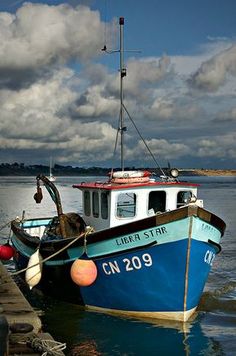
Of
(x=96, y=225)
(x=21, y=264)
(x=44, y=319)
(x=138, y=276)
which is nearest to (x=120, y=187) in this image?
(x=96, y=225)

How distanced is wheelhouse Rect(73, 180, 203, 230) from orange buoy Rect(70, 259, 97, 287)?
1.77 meters

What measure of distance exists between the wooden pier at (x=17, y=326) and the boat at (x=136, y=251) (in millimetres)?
1721

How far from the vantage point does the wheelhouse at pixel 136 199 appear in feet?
47.0

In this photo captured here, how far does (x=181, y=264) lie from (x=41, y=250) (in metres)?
4.87

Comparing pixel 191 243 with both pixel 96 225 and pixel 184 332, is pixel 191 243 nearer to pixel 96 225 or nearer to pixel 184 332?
pixel 184 332

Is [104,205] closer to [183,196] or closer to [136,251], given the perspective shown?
[183,196]

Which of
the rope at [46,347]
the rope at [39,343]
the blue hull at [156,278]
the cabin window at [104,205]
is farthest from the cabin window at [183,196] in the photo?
the rope at [46,347]

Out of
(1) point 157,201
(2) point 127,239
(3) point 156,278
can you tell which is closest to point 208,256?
(3) point 156,278

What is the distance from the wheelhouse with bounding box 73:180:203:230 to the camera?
14336 millimetres

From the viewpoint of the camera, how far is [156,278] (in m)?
12.6

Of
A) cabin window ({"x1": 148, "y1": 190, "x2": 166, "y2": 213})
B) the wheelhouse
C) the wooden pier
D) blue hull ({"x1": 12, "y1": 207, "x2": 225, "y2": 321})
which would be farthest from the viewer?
cabin window ({"x1": 148, "y1": 190, "x2": 166, "y2": 213})

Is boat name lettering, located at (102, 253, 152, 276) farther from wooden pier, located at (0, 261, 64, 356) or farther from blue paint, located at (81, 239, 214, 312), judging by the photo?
wooden pier, located at (0, 261, 64, 356)

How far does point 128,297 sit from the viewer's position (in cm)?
1315

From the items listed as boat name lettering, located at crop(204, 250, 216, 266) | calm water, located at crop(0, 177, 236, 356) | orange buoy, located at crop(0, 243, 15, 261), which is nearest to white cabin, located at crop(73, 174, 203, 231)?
boat name lettering, located at crop(204, 250, 216, 266)
